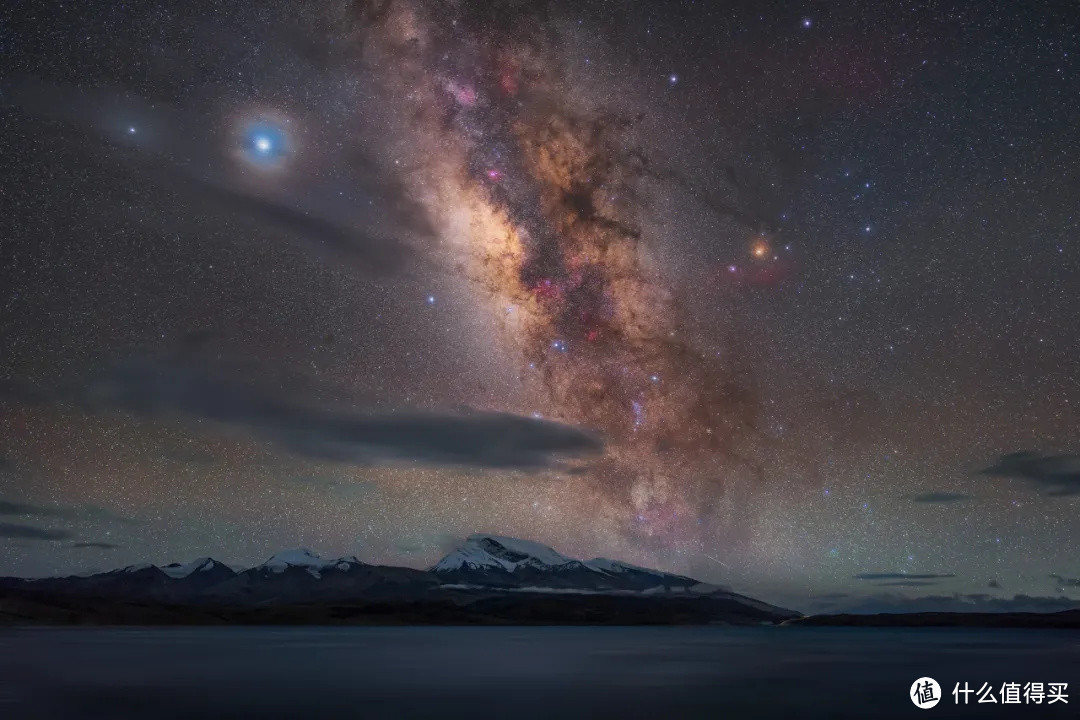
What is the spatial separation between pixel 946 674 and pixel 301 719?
235 ft

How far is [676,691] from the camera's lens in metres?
66.6

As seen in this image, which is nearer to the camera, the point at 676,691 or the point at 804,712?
the point at 804,712

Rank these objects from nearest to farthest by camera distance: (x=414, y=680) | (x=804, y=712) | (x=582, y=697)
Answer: (x=804, y=712)
(x=582, y=697)
(x=414, y=680)

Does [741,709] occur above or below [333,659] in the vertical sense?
above

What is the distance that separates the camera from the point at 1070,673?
8519cm

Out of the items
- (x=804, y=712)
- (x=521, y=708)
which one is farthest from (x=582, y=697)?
(x=804, y=712)

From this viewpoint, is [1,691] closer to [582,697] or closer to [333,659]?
[582,697]

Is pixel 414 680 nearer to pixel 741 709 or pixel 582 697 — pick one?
pixel 582 697

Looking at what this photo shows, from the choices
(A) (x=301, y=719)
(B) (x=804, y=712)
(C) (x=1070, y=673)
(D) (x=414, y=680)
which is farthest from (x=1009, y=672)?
(A) (x=301, y=719)

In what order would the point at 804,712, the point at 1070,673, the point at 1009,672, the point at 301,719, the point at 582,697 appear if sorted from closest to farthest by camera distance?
the point at 301,719, the point at 804,712, the point at 582,697, the point at 1070,673, the point at 1009,672

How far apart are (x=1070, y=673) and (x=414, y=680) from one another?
6495 centimetres

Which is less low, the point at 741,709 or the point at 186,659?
the point at 741,709

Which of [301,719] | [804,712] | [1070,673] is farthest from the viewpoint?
[1070,673]

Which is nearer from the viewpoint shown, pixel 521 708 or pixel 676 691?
pixel 521 708
